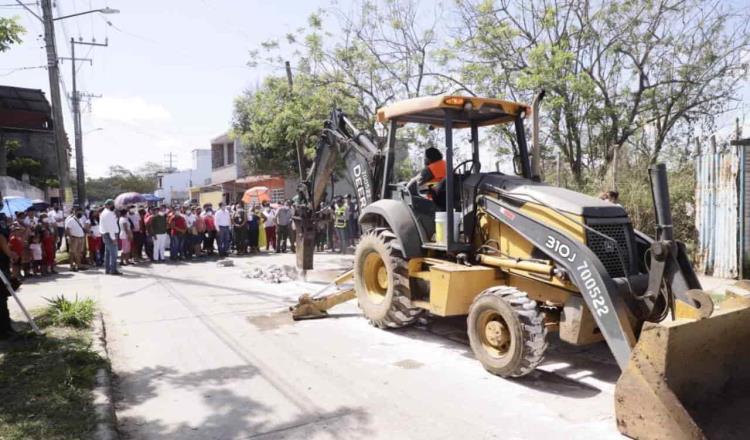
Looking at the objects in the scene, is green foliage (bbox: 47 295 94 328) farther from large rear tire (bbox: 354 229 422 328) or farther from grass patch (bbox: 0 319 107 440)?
large rear tire (bbox: 354 229 422 328)

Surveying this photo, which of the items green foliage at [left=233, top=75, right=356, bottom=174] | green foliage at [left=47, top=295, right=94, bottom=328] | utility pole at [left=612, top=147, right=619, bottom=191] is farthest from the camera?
green foliage at [left=233, top=75, right=356, bottom=174]

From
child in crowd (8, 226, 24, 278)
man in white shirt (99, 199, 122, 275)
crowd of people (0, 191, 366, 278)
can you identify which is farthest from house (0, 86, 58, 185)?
child in crowd (8, 226, 24, 278)

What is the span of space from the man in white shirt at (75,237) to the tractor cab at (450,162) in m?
9.50

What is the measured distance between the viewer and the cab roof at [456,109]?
6.04m

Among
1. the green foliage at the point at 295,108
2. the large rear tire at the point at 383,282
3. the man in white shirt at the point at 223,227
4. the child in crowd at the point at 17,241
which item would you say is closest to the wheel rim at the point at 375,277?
the large rear tire at the point at 383,282

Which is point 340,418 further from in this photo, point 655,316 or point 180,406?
point 655,316

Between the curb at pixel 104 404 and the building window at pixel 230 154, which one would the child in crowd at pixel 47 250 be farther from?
the building window at pixel 230 154

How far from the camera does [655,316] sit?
4.64 metres

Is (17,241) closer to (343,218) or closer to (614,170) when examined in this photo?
(343,218)

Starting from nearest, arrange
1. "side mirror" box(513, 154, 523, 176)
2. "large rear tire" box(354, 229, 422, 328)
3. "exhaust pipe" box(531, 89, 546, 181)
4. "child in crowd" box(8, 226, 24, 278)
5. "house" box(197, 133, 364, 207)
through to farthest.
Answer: "exhaust pipe" box(531, 89, 546, 181) → "large rear tire" box(354, 229, 422, 328) → "side mirror" box(513, 154, 523, 176) → "child in crowd" box(8, 226, 24, 278) → "house" box(197, 133, 364, 207)

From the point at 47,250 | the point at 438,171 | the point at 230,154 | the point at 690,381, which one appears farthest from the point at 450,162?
the point at 230,154

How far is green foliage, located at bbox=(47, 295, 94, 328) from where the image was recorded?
7.13 m

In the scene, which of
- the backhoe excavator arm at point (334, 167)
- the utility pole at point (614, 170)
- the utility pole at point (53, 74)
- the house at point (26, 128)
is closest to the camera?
the backhoe excavator arm at point (334, 167)

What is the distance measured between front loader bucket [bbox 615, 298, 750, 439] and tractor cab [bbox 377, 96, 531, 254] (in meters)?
2.52
